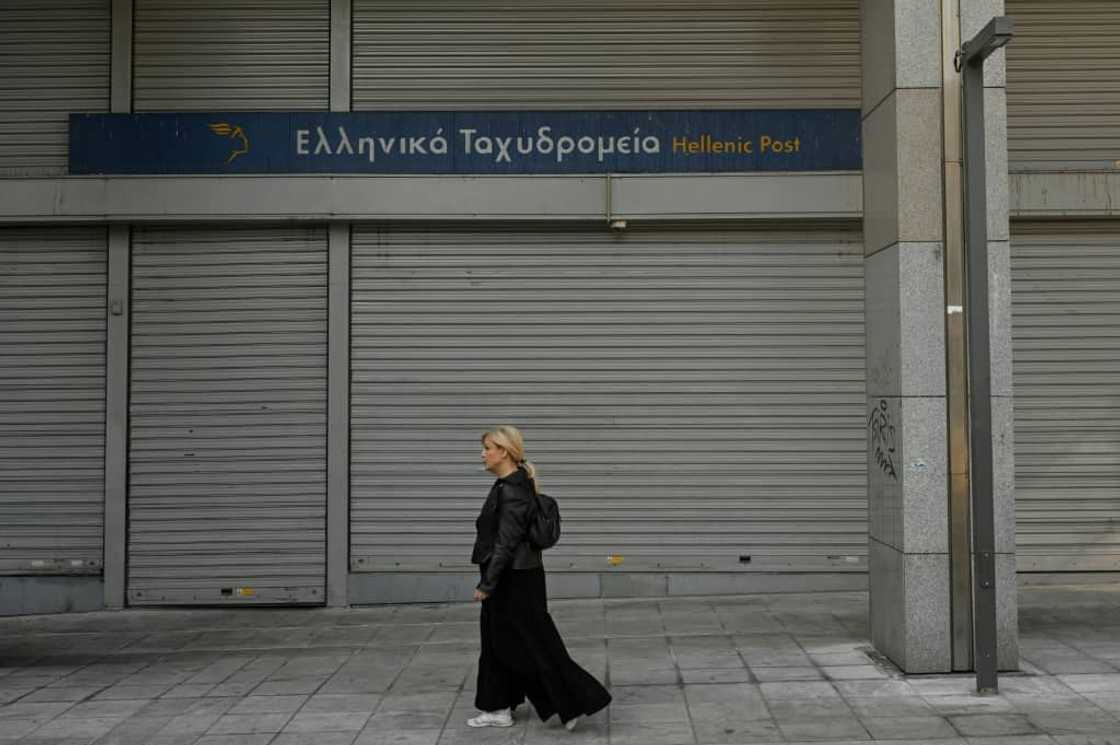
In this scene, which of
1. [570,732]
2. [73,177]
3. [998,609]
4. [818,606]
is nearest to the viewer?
[570,732]

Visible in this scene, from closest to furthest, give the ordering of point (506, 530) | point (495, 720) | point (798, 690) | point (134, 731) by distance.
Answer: point (506, 530) → point (495, 720) → point (134, 731) → point (798, 690)

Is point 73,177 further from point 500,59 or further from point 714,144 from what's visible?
point 714,144

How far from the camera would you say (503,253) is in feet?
36.4

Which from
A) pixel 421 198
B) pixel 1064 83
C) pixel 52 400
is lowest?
pixel 52 400

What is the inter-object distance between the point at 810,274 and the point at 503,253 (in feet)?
10.3

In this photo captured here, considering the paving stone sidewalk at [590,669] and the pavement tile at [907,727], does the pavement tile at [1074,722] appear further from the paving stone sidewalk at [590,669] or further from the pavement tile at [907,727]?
the pavement tile at [907,727]

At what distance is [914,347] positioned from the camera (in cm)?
759

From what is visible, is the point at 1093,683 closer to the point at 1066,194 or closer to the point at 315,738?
the point at 315,738

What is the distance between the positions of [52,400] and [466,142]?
4966 millimetres

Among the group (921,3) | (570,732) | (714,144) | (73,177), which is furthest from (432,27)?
(570,732)

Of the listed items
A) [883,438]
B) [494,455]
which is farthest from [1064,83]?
[494,455]

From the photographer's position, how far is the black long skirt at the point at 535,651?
643 cm

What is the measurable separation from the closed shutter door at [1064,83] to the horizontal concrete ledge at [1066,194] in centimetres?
29

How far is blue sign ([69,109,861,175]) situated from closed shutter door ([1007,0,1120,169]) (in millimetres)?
1810
